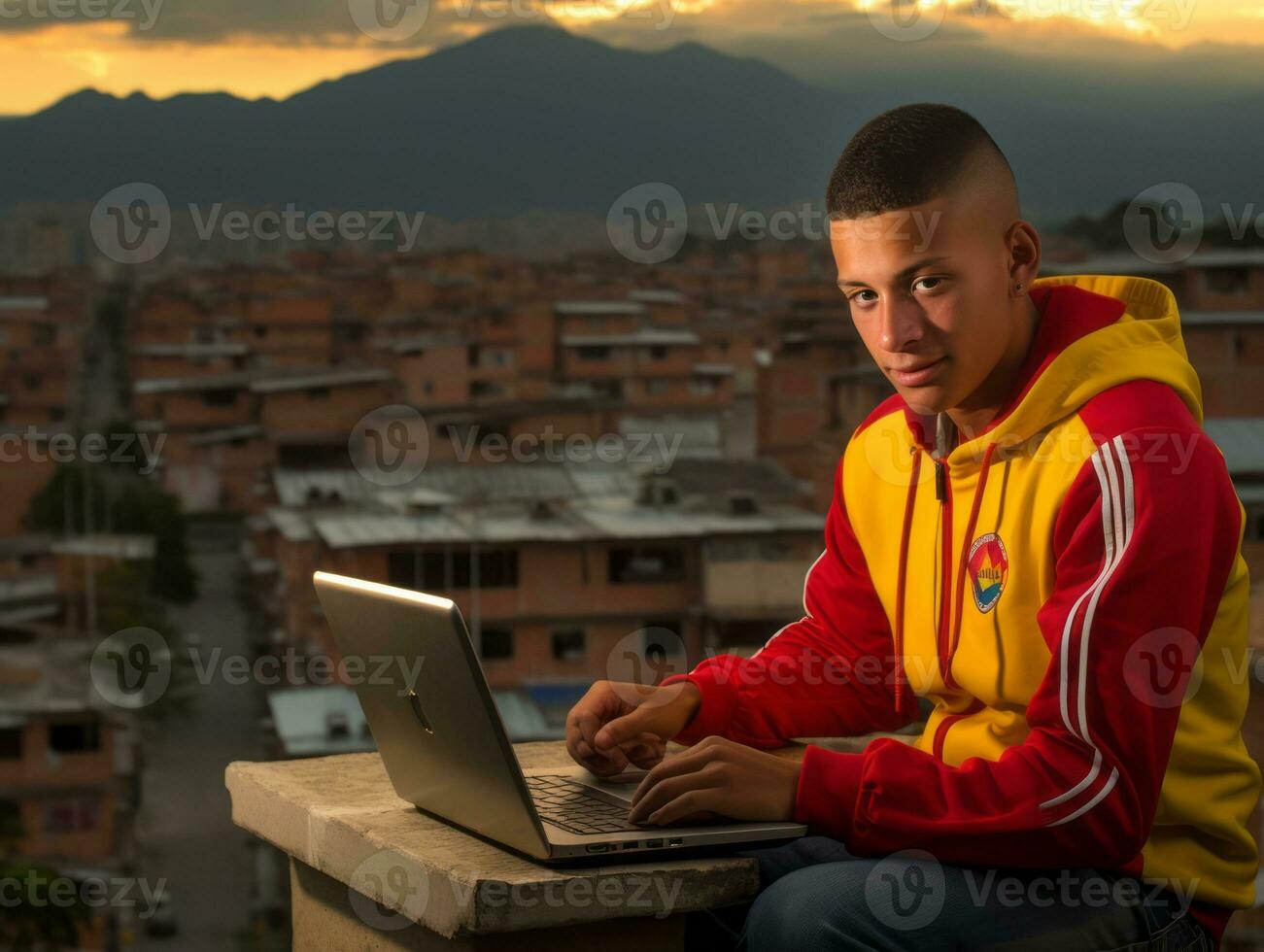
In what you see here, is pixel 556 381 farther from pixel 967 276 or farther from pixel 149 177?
pixel 967 276

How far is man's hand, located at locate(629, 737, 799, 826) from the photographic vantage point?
1.21m

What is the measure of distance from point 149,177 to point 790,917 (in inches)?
486

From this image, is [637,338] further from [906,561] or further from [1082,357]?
[1082,357]

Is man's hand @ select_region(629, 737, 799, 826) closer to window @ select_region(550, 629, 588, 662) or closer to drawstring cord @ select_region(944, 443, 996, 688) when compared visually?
drawstring cord @ select_region(944, 443, 996, 688)

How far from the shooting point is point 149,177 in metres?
12.6

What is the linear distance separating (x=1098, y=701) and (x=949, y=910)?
183 millimetres

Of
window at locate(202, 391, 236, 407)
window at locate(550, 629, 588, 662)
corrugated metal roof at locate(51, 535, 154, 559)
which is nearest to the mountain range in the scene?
window at locate(202, 391, 236, 407)

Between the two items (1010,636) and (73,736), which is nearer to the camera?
(1010,636)

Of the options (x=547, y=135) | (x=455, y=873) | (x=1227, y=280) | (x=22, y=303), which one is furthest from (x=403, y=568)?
(x=455, y=873)

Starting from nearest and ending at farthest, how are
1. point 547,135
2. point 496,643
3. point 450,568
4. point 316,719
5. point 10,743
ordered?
point 316,719, point 450,568, point 10,743, point 496,643, point 547,135

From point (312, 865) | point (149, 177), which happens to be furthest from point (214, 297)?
point (312, 865)

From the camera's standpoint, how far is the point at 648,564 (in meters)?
11.9

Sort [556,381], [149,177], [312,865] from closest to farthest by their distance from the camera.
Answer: [312,865] → [149,177] → [556,381]

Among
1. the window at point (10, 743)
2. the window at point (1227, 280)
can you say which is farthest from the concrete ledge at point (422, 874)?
the window at point (1227, 280)
